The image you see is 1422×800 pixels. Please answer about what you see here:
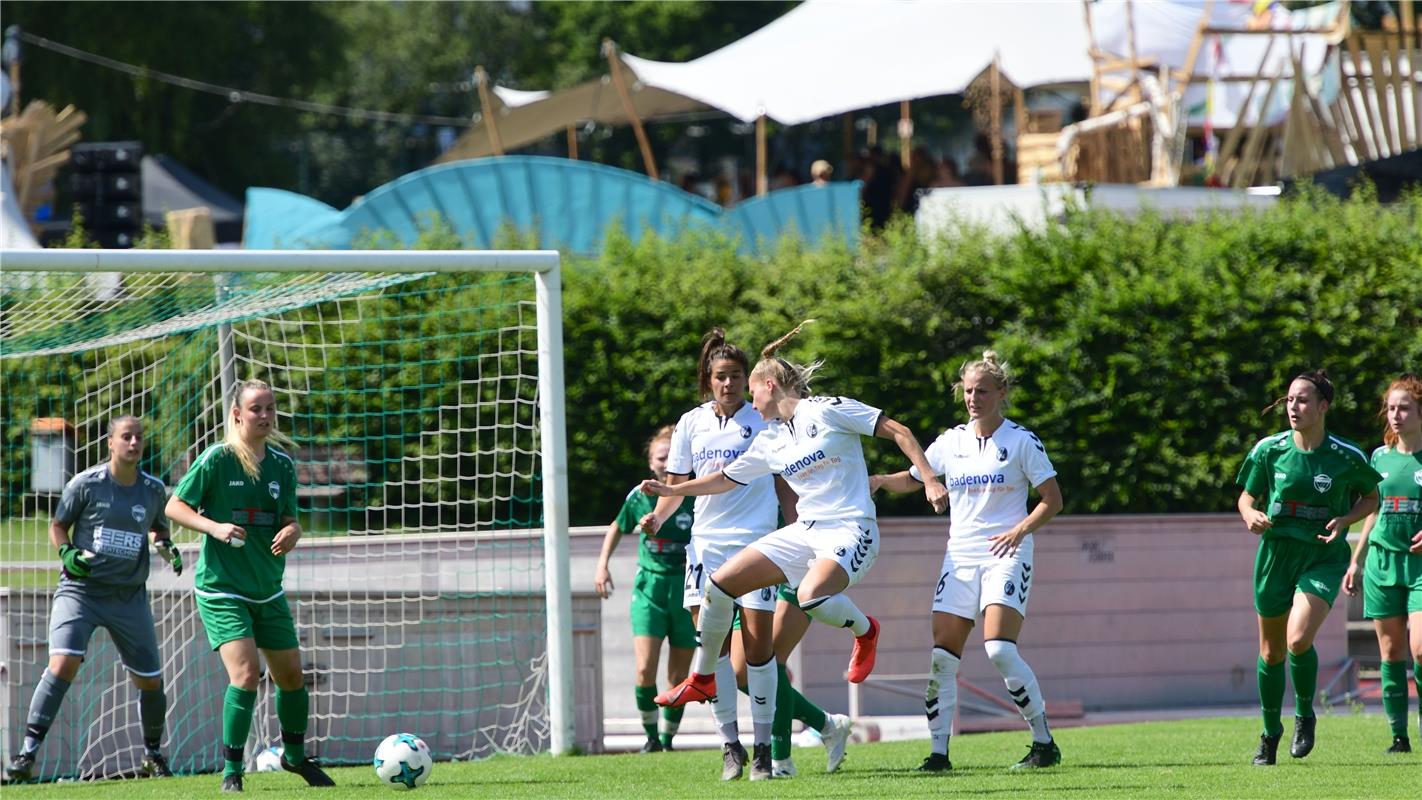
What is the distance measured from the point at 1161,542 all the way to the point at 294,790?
776 centimetres

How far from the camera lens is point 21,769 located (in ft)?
29.7

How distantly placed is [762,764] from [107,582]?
156 inches

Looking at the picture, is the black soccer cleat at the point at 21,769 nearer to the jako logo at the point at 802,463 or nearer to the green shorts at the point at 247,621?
the green shorts at the point at 247,621

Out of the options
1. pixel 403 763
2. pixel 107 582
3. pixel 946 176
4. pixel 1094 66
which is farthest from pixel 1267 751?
pixel 1094 66

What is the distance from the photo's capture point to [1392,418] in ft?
27.5

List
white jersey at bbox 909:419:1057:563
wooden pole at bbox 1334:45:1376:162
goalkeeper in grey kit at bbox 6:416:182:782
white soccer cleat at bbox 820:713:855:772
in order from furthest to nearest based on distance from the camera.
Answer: wooden pole at bbox 1334:45:1376:162 → goalkeeper in grey kit at bbox 6:416:182:782 → white soccer cleat at bbox 820:713:855:772 → white jersey at bbox 909:419:1057:563

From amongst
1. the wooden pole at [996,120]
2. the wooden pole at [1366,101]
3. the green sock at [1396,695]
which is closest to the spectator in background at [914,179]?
Result: the wooden pole at [996,120]

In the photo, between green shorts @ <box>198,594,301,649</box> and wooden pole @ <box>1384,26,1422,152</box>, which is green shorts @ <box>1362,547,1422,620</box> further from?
wooden pole @ <box>1384,26,1422,152</box>

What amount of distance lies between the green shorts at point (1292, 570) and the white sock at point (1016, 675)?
121 centimetres

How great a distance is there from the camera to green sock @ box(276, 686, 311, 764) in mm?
7938

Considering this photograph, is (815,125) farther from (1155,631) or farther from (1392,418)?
(1392,418)

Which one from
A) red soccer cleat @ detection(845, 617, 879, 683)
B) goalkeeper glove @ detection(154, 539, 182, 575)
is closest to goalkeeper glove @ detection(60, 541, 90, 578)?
goalkeeper glove @ detection(154, 539, 182, 575)

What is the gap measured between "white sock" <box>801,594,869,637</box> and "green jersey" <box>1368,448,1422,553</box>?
2927 mm

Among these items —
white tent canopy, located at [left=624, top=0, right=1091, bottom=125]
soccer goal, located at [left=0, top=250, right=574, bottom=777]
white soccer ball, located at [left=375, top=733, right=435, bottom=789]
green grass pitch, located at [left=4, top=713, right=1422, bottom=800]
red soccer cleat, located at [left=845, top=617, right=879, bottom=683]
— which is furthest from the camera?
white tent canopy, located at [left=624, top=0, right=1091, bottom=125]
